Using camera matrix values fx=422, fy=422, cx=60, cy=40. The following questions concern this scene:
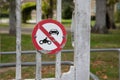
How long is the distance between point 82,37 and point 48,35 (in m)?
0.45

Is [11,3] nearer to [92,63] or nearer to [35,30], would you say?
[92,63]

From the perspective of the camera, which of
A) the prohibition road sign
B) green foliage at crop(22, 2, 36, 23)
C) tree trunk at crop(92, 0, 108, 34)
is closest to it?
the prohibition road sign

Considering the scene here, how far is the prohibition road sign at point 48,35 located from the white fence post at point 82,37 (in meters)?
0.27

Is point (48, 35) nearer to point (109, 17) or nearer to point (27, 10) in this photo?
point (109, 17)

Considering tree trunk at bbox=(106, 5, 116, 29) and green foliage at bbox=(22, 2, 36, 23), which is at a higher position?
green foliage at bbox=(22, 2, 36, 23)

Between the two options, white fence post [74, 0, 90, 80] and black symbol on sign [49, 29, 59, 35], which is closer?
white fence post [74, 0, 90, 80]

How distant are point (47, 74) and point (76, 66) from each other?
6.16 meters

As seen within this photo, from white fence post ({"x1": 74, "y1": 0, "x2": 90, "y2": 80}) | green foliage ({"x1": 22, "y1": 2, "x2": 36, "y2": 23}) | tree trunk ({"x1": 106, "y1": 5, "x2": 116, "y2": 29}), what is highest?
green foliage ({"x1": 22, "y1": 2, "x2": 36, "y2": 23})

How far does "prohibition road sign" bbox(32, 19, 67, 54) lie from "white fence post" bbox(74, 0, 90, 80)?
0.27 metres

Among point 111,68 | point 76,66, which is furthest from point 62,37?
point 111,68

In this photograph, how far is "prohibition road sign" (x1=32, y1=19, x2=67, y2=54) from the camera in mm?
5398

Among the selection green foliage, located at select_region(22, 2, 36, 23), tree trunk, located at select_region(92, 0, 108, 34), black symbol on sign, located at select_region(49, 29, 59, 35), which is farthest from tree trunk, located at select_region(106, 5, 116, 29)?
black symbol on sign, located at select_region(49, 29, 59, 35)

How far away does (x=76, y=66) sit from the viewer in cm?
530

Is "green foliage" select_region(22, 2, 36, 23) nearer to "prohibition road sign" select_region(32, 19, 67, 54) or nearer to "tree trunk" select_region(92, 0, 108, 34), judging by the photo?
"tree trunk" select_region(92, 0, 108, 34)
